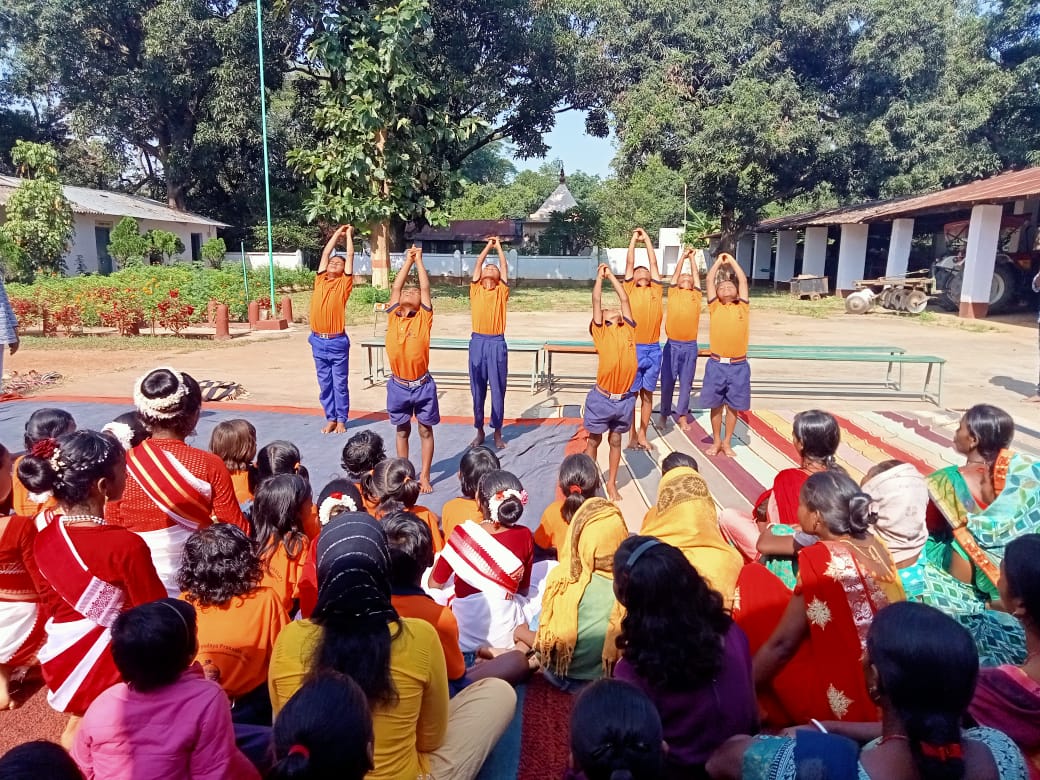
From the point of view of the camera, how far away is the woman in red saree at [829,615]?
234 centimetres

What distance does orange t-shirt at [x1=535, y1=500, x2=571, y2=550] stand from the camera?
391 cm

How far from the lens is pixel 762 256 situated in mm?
31609

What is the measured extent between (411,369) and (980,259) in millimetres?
17648

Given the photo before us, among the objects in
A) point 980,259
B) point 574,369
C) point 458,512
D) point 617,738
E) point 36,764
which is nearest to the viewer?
point 36,764

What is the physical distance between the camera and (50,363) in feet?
36.8

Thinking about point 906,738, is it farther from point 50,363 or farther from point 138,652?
point 50,363

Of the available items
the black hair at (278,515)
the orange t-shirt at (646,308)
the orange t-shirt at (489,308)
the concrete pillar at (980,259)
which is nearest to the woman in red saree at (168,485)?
the black hair at (278,515)

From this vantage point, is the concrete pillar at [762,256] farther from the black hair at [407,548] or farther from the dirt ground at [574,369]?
the black hair at [407,548]

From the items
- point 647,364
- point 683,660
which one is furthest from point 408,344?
point 683,660

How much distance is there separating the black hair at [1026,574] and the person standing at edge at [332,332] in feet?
19.5

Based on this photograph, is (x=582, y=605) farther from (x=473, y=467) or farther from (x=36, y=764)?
(x=36, y=764)

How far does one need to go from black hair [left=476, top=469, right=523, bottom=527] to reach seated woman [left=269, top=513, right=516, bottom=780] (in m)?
1.05

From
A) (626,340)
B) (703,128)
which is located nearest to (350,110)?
(703,128)

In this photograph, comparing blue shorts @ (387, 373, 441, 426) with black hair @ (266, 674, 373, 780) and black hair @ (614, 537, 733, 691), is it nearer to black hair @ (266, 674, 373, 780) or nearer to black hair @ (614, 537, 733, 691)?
Answer: black hair @ (614, 537, 733, 691)
